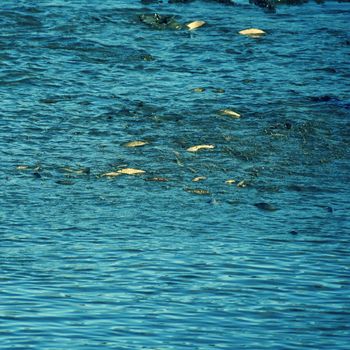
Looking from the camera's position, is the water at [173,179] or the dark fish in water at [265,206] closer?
the water at [173,179]

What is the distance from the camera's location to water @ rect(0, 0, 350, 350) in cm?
898

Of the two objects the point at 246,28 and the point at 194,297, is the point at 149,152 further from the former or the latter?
the point at 246,28

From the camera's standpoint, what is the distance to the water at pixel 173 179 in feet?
29.5

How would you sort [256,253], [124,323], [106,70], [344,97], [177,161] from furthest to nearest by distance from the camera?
[106,70] → [344,97] → [177,161] → [256,253] → [124,323]

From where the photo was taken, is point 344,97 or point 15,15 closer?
point 344,97

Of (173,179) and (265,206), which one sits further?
(173,179)

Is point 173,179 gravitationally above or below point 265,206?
below

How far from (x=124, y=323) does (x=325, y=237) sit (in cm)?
313

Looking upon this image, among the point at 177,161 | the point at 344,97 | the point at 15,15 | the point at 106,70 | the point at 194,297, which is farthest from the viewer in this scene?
the point at 15,15

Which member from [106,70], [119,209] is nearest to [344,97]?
[106,70]

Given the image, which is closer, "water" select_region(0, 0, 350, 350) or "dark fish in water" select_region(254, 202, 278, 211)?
"water" select_region(0, 0, 350, 350)

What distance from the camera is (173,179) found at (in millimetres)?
13203

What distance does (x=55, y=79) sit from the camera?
17.6 metres

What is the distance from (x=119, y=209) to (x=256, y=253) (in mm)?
1929
